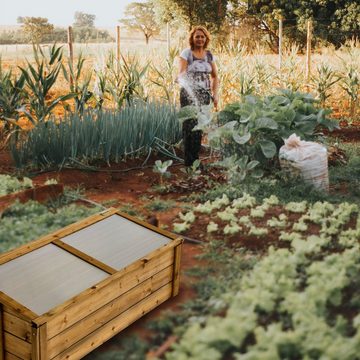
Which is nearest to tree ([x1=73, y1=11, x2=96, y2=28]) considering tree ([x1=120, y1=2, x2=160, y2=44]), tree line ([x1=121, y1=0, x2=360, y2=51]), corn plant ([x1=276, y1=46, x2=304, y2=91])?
tree ([x1=120, y1=2, x2=160, y2=44])

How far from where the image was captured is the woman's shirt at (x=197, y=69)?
18.0 ft

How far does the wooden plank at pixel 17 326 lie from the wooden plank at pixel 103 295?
8 cm

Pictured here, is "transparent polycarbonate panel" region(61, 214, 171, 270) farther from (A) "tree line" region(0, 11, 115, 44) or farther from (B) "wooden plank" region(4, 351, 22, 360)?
(A) "tree line" region(0, 11, 115, 44)

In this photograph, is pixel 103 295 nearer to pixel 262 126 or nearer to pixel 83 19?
pixel 262 126

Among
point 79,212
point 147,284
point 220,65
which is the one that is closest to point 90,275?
point 147,284

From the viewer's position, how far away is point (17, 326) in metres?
2.45

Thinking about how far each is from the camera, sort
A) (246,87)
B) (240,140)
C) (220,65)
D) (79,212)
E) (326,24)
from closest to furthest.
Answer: (79,212), (240,140), (246,87), (220,65), (326,24)

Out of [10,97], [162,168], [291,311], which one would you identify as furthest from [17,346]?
[10,97]

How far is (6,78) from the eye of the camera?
5801 millimetres

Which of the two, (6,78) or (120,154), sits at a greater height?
(6,78)

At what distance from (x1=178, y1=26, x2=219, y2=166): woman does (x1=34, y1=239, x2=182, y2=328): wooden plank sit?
2.63m

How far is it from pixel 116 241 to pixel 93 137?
8.30 feet

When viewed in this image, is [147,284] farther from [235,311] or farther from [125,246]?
[235,311]

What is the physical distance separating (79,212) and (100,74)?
254cm
